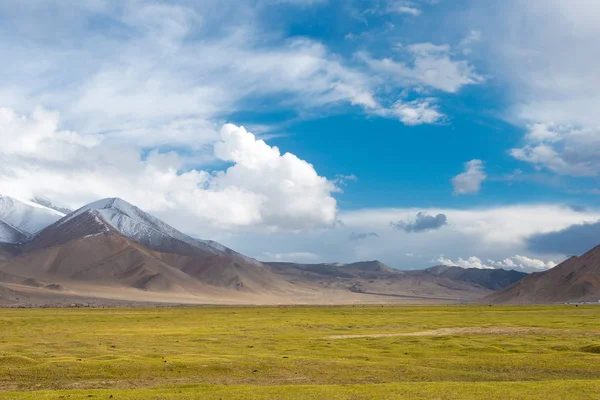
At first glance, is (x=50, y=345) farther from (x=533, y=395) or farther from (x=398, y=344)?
(x=533, y=395)

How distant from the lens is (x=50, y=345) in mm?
49031

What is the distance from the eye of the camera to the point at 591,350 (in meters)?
42.4

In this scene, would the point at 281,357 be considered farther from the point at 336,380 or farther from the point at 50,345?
the point at 50,345

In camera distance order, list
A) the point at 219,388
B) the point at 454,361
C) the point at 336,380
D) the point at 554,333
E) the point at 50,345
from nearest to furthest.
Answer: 1. the point at 219,388
2. the point at 336,380
3. the point at 454,361
4. the point at 50,345
5. the point at 554,333

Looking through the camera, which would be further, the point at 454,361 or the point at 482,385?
the point at 454,361

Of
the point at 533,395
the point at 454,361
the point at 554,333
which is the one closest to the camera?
the point at 533,395

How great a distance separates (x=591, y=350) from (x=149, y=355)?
1230 inches

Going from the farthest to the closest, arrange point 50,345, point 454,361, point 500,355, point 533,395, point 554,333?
point 554,333 → point 50,345 → point 500,355 → point 454,361 → point 533,395

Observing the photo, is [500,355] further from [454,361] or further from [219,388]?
[219,388]

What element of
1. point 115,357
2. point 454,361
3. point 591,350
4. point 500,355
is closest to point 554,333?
point 591,350

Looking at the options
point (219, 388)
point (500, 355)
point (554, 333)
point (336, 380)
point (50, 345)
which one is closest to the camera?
point (219, 388)

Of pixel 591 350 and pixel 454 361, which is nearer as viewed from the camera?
pixel 454 361

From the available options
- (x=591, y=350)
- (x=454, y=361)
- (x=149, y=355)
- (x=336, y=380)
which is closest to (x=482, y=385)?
(x=336, y=380)

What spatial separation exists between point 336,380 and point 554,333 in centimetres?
3734
